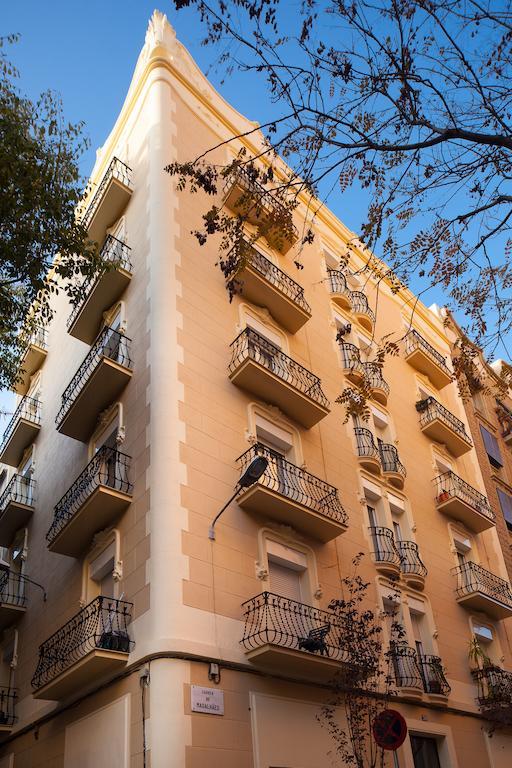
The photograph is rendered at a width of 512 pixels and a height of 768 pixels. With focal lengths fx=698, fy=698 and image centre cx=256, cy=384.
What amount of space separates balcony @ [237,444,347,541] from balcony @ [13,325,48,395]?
Answer: 34.5ft

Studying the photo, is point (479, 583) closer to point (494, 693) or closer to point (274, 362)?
point (494, 693)

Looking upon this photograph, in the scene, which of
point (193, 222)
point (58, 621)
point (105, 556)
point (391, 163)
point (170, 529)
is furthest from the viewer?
point (193, 222)

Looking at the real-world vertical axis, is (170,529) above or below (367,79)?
below

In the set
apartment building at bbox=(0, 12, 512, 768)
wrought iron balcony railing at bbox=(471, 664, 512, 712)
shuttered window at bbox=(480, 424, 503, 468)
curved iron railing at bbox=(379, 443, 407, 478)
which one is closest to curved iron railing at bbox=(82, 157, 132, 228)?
apartment building at bbox=(0, 12, 512, 768)

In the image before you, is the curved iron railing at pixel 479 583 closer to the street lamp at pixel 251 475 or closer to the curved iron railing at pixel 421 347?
the curved iron railing at pixel 421 347

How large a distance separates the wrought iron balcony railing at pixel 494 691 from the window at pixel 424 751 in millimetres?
2249

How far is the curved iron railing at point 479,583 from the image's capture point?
18.7 meters

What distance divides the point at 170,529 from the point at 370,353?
12035mm

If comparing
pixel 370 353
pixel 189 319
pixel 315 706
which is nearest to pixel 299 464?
pixel 189 319

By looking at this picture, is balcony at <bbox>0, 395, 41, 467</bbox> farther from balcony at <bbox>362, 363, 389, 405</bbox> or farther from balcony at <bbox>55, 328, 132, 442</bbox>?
balcony at <bbox>362, 363, 389, 405</bbox>

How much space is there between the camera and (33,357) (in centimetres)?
2194

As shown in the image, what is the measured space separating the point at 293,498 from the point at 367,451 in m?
4.52

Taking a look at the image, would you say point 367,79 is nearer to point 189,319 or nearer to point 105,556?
point 189,319

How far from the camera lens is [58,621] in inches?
559
